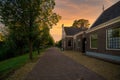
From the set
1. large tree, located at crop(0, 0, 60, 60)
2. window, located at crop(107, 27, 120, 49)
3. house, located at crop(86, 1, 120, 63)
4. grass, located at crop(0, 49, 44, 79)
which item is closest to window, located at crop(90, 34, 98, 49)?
house, located at crop(86, 1, 120, 63)

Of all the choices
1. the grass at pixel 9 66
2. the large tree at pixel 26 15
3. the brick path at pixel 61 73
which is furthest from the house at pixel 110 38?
the grass at pixel 9 66

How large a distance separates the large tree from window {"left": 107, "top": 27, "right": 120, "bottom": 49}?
6647 mm

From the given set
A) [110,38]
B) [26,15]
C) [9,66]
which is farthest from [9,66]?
[110,38]

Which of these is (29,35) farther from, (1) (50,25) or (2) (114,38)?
(2) (114,38)

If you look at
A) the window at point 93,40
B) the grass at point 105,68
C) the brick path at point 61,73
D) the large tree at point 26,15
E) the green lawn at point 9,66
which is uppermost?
the large tree at point 26,15

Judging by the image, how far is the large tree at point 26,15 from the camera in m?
15.9

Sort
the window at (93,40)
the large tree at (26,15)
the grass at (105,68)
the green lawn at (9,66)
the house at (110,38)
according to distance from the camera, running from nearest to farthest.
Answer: the grass at (105,68)
the green lawn at (9,66)
the house at (110,38)
the large tree at (26,15)
the window at (93,40)

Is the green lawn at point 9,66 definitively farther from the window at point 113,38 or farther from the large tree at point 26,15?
the window at point 113,38

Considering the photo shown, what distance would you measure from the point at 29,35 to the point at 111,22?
8.62m

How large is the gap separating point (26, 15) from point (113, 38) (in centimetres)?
922

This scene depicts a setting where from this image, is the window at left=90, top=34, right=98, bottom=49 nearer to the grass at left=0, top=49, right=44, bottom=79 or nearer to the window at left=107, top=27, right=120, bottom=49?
the window at left=107, top=27, right=120, bottom=49

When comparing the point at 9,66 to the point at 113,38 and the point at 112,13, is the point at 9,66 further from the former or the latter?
the point at 112,13

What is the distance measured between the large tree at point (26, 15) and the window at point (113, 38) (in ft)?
21.8

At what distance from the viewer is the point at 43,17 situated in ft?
58.5
